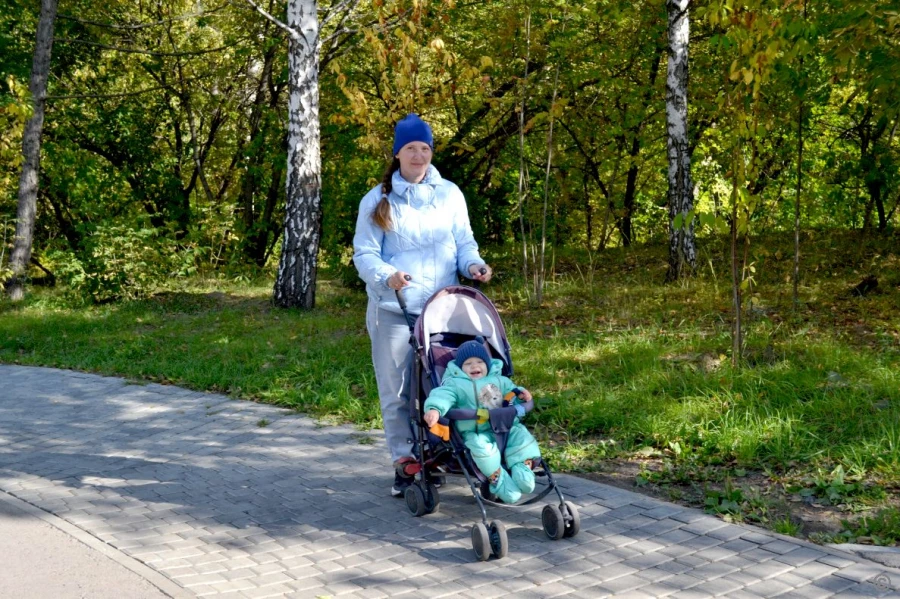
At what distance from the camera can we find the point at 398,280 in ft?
17.1

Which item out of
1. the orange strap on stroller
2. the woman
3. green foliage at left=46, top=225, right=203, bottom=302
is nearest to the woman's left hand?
the woman

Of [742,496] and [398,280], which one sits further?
[742,496]

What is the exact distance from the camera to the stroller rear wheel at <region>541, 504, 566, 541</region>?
16.2ft

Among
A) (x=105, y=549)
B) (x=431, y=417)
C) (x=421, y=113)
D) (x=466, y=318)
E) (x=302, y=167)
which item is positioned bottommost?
(x=105, y=549)

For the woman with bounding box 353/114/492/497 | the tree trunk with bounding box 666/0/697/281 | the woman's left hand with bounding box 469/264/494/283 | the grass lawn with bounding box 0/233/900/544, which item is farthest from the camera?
the tree trunk with bounding box 666/0/697/281

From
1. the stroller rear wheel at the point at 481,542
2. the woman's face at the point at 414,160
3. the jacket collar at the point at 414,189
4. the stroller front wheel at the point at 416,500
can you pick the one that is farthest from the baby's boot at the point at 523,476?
the woman's face at the point at 414,160

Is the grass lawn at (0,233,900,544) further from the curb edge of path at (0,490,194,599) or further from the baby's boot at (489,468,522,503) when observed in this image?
the curb edge of path at (0,490,194,599)

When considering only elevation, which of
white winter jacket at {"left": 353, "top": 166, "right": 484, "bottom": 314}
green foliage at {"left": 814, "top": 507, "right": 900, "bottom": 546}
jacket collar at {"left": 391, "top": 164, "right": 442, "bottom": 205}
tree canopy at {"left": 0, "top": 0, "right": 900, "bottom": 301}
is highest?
tree canopy at {"left": 0, "top": 0, "right": 900, "bottom": 301}

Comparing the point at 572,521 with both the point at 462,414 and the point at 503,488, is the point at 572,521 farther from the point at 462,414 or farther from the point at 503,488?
the point at 462,414

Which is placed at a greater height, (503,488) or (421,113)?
(421,113)

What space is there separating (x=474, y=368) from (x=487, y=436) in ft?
1.24

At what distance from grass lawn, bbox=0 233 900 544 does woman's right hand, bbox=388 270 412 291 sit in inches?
76.3

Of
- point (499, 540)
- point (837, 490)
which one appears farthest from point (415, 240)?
point (837, 490)

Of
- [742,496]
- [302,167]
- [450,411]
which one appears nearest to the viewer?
[450,411]
